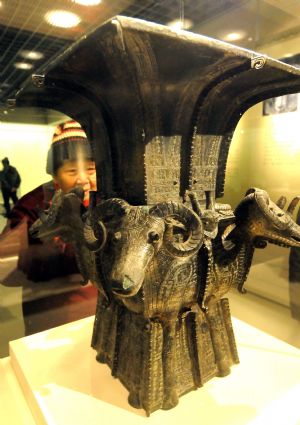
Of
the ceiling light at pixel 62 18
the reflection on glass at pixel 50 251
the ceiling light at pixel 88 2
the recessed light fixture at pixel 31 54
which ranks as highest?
the ceiling light at pixel 88 2

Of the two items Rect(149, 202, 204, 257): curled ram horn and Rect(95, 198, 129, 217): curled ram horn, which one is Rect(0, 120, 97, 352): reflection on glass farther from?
Rect(149, 202, 204, 257): curled ram horn

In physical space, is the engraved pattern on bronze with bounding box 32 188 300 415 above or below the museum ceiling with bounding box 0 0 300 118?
below

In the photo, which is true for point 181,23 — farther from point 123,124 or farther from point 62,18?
point 123,124

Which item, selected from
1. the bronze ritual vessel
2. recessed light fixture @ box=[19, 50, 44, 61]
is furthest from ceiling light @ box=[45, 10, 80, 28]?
the bronze ritual vessel

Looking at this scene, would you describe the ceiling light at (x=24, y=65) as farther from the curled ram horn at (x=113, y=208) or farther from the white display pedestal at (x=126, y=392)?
the white display pedestal at (x=126, y=392)

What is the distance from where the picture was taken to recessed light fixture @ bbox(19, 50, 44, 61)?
1.99 meters

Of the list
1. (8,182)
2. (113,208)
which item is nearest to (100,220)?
(113,208)

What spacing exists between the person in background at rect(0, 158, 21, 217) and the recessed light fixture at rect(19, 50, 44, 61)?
643mm

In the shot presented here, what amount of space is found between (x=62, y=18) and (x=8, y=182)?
1.05 metres

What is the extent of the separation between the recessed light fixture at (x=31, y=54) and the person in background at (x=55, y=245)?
0.44 metres

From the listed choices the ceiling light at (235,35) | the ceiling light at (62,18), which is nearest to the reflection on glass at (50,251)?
the ceiling light at (62,18)

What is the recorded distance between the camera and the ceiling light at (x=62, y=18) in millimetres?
1892

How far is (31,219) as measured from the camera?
218cm

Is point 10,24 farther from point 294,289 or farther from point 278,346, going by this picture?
point 294,289
